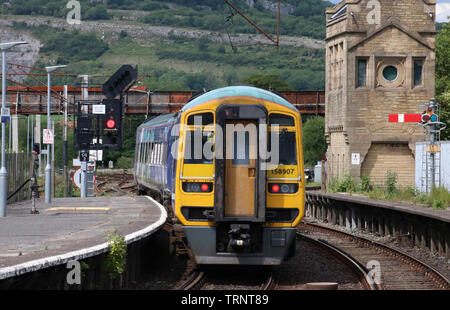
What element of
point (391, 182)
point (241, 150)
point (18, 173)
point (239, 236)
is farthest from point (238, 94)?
point (391, 182)

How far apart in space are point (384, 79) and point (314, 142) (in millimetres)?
56623

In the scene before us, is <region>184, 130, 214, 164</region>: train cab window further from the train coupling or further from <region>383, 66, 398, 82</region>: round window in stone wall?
<region>383, 66, 398, 82</region>: round window in stone wall

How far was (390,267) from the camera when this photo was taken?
1684cm

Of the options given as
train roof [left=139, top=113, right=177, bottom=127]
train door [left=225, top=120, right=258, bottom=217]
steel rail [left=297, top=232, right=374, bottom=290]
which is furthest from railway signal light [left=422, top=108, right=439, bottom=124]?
train door [left=225, top=120, right=258, bottom=217]

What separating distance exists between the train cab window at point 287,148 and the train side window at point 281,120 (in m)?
0.16

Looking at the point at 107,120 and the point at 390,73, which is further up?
the point at 390,73

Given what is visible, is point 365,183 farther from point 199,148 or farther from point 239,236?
point 239,236

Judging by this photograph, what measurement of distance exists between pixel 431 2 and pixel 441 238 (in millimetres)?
20035

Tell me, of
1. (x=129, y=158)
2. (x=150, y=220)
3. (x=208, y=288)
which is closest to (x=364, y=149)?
(x=150, y=220)

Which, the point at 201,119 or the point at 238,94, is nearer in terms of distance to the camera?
the point at 238,94

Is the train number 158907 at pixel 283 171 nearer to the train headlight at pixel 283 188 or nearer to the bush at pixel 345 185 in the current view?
the train headlight at pixel 283 188

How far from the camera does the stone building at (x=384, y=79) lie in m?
36.2

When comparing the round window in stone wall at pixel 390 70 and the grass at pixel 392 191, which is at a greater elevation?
the round window in stone wall at pixel 390 70

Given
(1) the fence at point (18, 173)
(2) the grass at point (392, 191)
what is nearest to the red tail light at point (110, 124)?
(1) the fence at point (18, 173)
